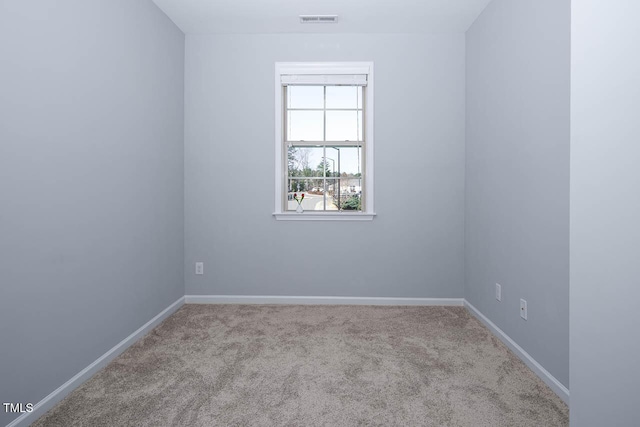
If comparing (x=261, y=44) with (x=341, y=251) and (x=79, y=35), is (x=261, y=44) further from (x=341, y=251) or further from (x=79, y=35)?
(x=341, y=251)

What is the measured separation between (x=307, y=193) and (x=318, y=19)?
5.47 feet

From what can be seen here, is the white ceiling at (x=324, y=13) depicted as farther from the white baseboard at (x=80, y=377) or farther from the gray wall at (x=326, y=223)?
the white baseboard at (x=80, y=377)

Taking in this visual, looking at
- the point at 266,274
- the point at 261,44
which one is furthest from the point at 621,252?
the point at 261,44

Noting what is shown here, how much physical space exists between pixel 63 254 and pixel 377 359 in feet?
6.69

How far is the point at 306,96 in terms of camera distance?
3342mm

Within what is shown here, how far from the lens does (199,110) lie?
321 cm

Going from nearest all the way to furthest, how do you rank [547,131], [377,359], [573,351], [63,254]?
[573,351]
[63,254]
[547,131]
[377,359]

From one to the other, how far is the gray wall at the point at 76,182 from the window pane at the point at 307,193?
1.24 m

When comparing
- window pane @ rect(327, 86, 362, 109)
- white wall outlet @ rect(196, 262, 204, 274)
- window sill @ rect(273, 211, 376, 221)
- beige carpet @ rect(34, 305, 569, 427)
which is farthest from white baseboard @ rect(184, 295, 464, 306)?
window pane @ rect(327, 86, 362, 109)

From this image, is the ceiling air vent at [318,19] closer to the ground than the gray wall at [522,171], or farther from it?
farther from it

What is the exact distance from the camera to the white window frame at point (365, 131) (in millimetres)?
3176

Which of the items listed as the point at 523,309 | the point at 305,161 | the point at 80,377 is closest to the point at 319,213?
the point at 305,161

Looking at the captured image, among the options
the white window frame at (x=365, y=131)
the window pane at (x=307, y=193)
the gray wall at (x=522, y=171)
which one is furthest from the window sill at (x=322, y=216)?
the gray wall at (x=522, y=171)

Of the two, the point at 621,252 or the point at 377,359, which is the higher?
the point at 621,252
